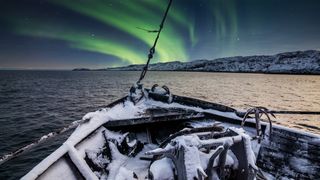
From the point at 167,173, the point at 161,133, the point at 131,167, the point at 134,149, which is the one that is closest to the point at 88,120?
the point at 134,149

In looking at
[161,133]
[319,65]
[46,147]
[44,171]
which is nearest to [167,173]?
[44,171]

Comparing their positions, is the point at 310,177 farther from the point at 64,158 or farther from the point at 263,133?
the point at 64,158

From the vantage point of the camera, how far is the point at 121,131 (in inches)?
284

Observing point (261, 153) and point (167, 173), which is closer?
point (167, 173)

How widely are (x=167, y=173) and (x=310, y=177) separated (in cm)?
392

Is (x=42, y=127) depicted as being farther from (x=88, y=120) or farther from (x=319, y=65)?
(x=319, y=65)

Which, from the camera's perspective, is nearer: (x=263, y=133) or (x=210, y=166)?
(x=210, y=166)

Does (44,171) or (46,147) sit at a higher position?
(44,171)

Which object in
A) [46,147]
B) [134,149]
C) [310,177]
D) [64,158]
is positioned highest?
[64,158]

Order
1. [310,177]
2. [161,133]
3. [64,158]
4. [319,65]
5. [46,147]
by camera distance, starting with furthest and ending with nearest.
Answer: [319,65]
[46,147]
[161,133]
[310,177]
[64,158]

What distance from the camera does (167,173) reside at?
359 centimetres

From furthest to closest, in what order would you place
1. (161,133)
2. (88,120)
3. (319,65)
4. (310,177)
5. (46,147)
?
(319,65)
(46,147)
(161,133)
(88,120)
(310,177)

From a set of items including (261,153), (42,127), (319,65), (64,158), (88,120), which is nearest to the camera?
(64,158)

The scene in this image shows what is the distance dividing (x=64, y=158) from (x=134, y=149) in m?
2.31
